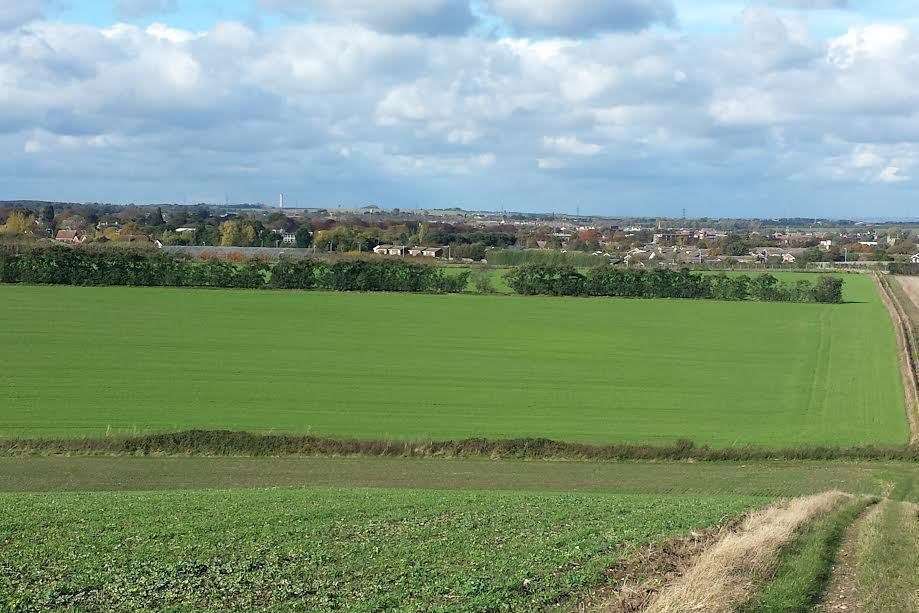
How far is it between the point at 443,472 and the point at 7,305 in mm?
54557

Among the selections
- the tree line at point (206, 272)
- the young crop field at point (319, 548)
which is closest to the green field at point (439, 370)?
the tree line at point (206, 272)

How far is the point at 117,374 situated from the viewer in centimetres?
4556

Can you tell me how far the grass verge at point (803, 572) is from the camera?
480 inches

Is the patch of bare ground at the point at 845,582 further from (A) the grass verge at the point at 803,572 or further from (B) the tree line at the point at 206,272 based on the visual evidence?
(B) the tree line at the point at 206,272

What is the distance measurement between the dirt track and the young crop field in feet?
281

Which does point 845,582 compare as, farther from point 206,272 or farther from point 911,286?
point 911,286

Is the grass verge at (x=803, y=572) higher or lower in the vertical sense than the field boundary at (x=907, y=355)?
higher

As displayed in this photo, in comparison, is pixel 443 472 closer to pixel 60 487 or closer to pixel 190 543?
pixel 60 487

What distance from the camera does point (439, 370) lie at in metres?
50.2

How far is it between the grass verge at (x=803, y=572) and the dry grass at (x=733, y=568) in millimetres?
160

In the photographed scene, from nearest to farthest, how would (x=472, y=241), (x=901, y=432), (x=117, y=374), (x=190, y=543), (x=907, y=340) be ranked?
1. (x=190, y=543)
2. (x=901, y=432)
3. (x=117, y=374)
4. (x=907, y=340)
5. (x=472, y=241)

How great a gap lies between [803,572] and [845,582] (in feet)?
1.88

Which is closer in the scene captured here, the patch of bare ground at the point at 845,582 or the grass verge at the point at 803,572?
the grass verge at the point at 803,572

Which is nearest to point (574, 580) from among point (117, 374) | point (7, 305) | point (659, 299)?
point (117, 374)
